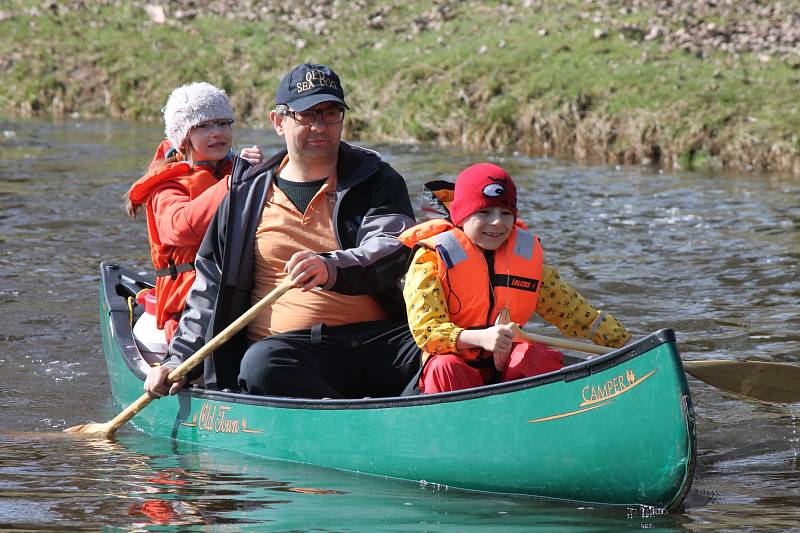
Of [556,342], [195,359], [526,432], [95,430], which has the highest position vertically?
[556,342]

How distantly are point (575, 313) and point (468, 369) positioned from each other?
534 millimetres

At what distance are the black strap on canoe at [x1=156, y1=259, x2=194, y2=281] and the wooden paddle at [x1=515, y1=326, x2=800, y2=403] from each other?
189 cm

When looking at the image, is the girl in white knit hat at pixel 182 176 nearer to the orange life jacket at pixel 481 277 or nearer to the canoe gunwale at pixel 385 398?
the canoe gunwale at pixel 385 398

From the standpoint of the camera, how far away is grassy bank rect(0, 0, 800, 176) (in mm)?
13844

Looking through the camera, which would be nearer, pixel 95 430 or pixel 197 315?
pixel 197 315

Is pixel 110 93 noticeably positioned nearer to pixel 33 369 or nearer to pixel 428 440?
pixel 33 369

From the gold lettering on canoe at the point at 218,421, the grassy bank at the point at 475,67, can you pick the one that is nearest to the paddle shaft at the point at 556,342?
the gold lettering on canoe at the point at 218,421

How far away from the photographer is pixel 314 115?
4922 mm

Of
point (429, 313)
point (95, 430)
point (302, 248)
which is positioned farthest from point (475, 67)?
point (429, 313)

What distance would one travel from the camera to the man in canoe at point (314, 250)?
4.98m

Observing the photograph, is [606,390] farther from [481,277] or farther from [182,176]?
[182,176]

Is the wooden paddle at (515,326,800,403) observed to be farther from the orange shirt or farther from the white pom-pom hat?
the white pom-pom hat

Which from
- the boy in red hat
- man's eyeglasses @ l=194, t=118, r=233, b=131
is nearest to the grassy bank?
man's eyeglasses @ l=194, t=118, r=233, b=131

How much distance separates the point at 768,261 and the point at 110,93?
36.3ft
